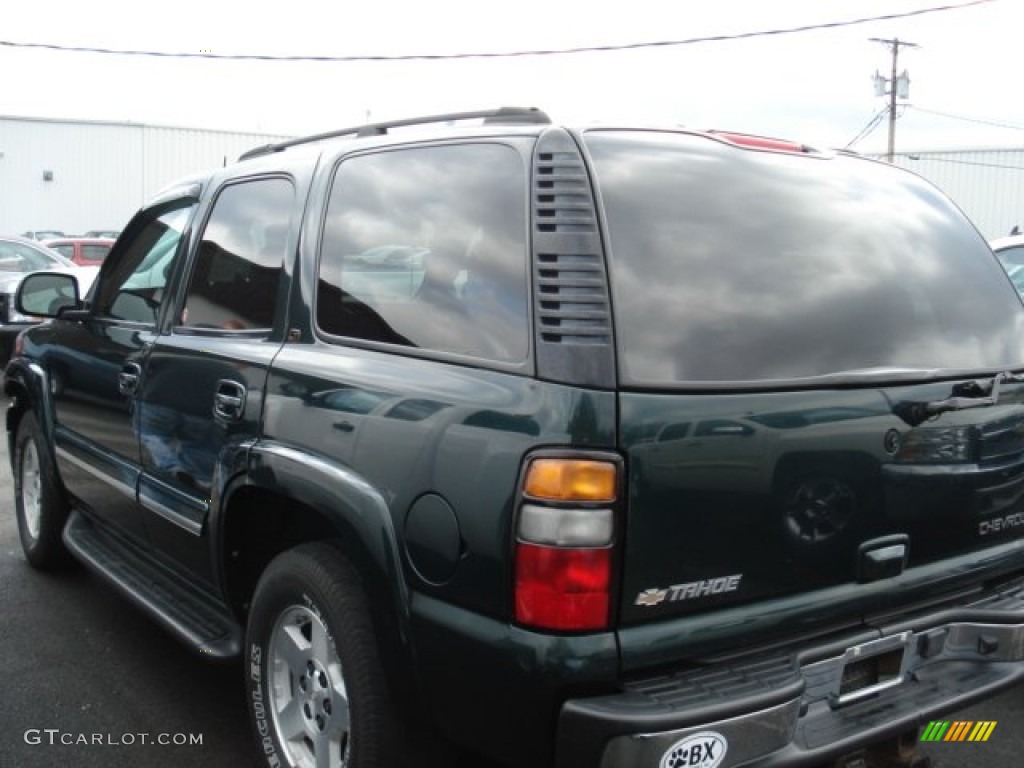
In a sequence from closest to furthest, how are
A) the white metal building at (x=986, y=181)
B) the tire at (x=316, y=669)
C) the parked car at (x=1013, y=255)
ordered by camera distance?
the tire at (x=316, y=669), the parked car at (x=1013, y=255), the white metal building at (x=986, y=181)

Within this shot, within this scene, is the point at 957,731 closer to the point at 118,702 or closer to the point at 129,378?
the point at 118,702

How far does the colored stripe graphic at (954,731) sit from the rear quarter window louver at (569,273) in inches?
56.8

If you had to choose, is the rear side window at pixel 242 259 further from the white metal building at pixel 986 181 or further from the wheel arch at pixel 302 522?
the white metal building at pixel 986 181

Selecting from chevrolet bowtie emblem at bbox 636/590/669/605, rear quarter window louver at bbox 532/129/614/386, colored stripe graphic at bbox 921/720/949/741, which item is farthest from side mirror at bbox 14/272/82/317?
colored stripe graphic at bbox 921/720/949/741

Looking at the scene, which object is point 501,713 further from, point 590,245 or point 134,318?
point 134,318

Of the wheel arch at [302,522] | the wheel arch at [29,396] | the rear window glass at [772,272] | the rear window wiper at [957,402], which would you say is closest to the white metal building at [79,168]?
the wheel arch at [29,396]

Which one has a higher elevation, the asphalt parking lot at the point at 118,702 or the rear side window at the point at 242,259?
the rear side window at the point at 242,259

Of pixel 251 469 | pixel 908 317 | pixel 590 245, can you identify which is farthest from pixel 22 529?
pixel 908 317

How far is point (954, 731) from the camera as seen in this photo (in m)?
2.72

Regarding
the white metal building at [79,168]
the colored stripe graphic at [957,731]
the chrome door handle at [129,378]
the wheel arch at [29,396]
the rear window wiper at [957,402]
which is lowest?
the colored stripe graphic at [957,731]

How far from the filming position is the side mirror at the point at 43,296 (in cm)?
443

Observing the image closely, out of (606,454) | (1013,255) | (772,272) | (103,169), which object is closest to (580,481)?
(606,454)

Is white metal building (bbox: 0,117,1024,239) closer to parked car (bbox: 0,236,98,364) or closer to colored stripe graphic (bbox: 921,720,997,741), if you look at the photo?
parked car (bbox: 0,236,98,364)

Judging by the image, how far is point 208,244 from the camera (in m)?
3.46
